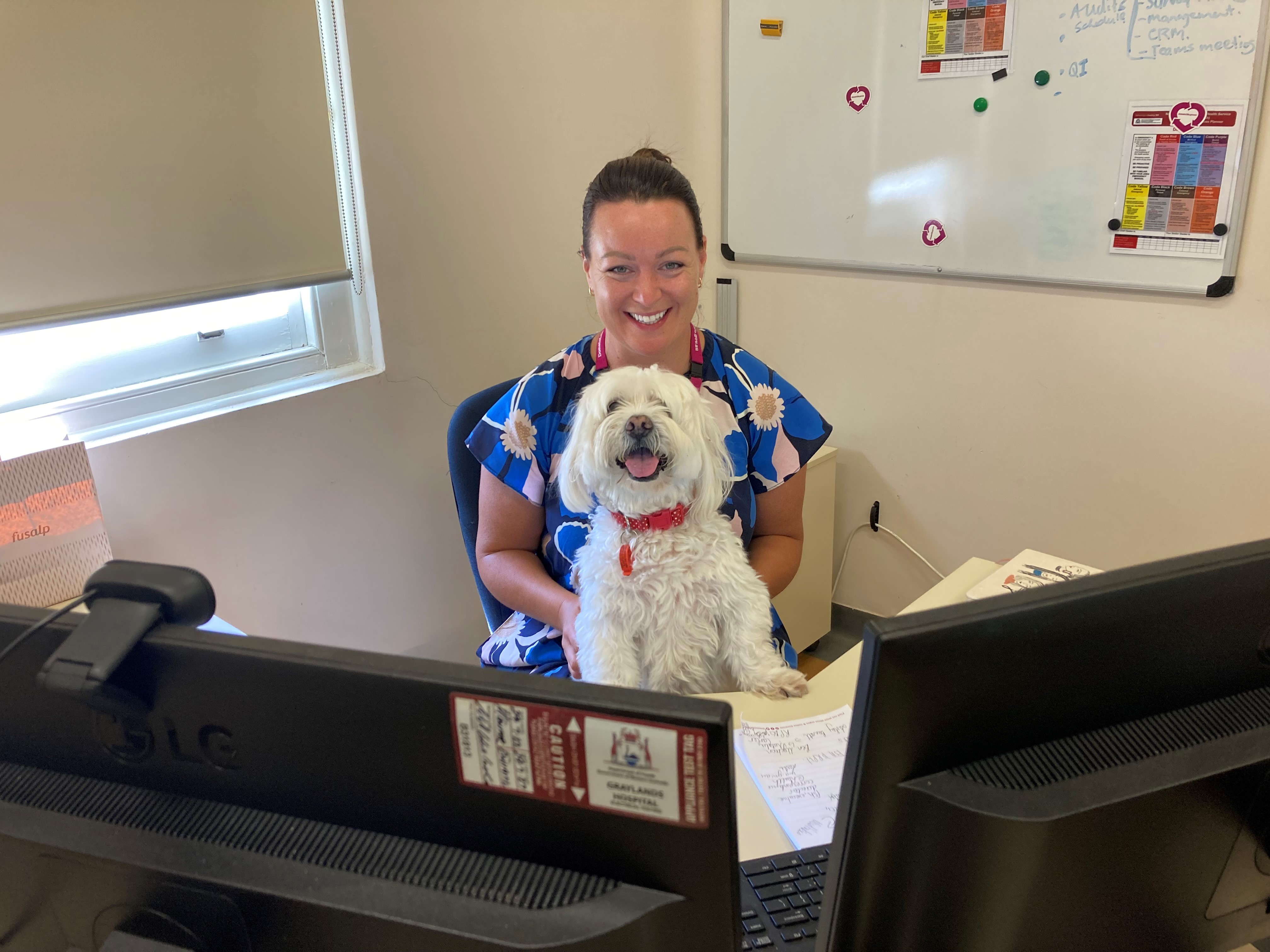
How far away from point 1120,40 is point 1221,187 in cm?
42

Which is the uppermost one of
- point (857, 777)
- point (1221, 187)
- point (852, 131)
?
point (852, 131)

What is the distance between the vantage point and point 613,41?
2506 millimetres

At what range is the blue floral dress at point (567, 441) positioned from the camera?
152 centimetres

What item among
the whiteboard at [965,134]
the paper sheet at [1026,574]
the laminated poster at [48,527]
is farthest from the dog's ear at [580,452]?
the whiteboard at [965,134]

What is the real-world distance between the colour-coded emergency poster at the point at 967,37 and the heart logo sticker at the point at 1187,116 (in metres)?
0.42

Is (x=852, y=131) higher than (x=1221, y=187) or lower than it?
higher

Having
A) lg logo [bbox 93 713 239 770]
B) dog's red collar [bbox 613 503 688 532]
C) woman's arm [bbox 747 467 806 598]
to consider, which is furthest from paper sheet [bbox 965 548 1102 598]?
lg logo [bbox 93 713 239 770]

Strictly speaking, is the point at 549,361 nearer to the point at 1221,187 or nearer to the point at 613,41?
the point at 613,41

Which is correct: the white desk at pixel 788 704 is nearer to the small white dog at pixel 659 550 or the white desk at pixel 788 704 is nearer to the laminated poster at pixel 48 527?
the small white dog at pixel 659 550

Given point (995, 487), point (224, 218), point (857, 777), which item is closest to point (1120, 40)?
point (995, 487)

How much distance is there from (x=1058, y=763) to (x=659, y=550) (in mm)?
844

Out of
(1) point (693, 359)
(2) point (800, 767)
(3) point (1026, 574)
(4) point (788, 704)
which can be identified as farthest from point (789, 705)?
(1) point (693, 359)

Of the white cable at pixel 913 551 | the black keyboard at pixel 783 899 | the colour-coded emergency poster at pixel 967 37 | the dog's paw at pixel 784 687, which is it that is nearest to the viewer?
the black keyboard at pixel 783 899

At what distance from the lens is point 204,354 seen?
6.38 ft
